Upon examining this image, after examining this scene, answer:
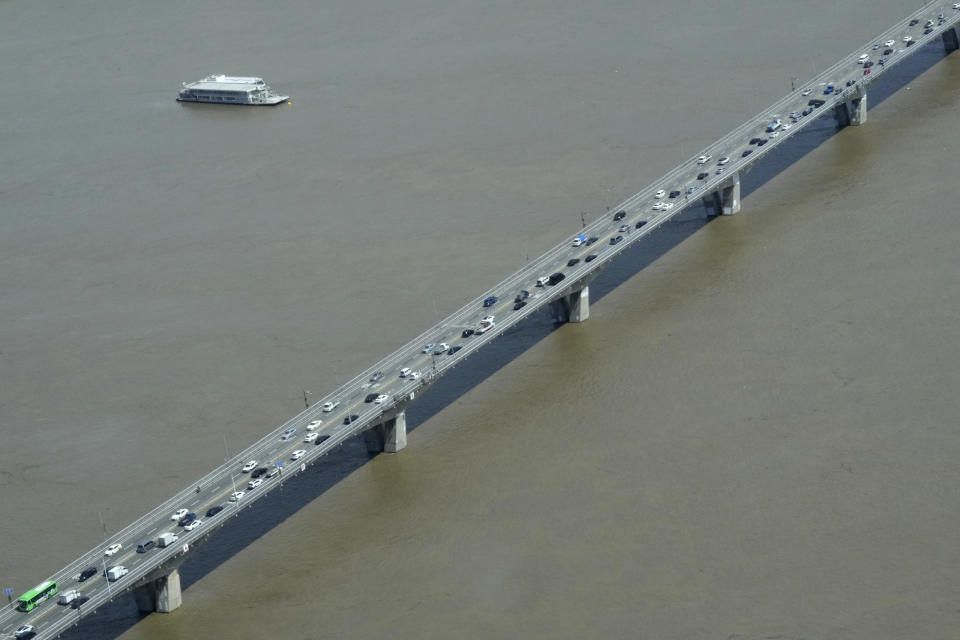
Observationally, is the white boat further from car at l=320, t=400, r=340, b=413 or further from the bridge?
car at l=320, t=400, r=340, b=413

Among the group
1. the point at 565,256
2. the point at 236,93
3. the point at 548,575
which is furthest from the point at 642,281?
the point at 236,93

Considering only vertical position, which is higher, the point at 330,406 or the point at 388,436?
Result: the point at 330,406

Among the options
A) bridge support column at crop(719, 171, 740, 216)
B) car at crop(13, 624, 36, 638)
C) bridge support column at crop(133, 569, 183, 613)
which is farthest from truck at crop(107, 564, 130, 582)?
bridge support column at crop(719, 171, 740, 216)

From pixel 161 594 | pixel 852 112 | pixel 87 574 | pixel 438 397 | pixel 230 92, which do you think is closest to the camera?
pixel 87 574

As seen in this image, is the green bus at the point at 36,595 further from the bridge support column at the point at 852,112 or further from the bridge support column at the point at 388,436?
the bridge support column at the point at 852,112

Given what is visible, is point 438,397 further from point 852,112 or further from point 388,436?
point 852,112

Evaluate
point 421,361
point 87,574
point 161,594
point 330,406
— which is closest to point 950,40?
point 421,361
